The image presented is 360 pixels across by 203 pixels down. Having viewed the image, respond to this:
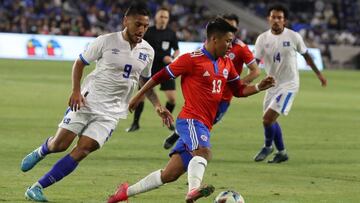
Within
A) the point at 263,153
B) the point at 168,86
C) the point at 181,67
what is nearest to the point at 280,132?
the point at 263,153

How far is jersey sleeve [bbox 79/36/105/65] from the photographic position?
32.0 feet

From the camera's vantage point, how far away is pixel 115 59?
9859mm

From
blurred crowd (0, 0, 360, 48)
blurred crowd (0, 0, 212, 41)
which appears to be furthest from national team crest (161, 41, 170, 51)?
blurred crowd (0, 0, 212, 41)

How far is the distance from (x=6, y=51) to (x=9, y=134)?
2181 centimetres

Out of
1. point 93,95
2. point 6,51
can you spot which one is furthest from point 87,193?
point 6,51

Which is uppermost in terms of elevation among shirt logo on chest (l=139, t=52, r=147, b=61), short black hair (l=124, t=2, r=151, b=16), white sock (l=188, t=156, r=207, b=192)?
short black hair (l=124, t=2, r=151, b=16)

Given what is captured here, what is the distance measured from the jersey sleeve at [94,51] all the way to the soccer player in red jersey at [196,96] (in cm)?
74

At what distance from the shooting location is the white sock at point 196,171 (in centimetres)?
868

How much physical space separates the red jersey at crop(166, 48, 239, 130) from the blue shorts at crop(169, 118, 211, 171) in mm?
84

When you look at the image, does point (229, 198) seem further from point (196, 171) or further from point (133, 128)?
point (133, 128)

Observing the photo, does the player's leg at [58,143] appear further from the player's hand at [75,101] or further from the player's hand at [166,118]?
the player's hand at [166,118]

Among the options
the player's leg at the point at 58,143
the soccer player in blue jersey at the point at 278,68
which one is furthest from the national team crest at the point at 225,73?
the soccer player in blue jersey at the point at 278,68

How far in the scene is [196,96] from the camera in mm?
9305

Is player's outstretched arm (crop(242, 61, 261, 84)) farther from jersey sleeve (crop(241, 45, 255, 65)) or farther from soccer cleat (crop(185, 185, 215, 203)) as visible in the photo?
soccer cleat (crop(185, 185, 215, 203))
